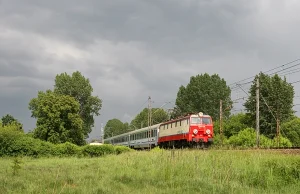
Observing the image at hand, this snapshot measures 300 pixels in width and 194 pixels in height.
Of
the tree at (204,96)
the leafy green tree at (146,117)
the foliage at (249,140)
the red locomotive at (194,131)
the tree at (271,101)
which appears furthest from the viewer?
the leafy green tree at (146,117)

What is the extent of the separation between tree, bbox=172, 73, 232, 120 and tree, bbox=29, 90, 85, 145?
2794cm

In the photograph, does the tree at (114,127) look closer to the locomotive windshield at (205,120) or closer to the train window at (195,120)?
the locomotive windshield at (205,120)

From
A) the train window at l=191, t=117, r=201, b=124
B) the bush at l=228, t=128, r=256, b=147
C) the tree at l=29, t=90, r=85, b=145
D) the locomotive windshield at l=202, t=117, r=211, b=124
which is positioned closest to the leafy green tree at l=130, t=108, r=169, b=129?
the tree at l=29, t=90, r=85, b=145

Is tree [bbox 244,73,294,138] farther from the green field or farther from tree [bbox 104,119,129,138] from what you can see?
tree [bbox 104,119,129,138]

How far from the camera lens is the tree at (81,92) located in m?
74.4

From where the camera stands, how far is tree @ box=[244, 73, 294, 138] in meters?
52.4

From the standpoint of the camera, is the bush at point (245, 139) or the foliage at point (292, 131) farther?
the foliage at point (292, 131)

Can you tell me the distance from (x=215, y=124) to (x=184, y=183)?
5046 cm

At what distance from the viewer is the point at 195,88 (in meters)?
74.2

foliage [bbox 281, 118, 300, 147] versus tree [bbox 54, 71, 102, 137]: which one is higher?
tree [bbox 54, 71, 102, 137]

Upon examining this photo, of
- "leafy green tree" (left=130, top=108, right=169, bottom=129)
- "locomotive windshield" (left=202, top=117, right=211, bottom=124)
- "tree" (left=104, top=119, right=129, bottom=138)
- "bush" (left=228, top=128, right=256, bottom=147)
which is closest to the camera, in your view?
"locomotive windshield" (left=202, top=117, right=211, bottom=124)

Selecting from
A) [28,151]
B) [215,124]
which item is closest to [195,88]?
[215,124]

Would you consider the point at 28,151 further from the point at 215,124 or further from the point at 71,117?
the point at 215,124

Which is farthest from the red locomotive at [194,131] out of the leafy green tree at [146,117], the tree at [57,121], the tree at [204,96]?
the leafy green tree at [146,117]
